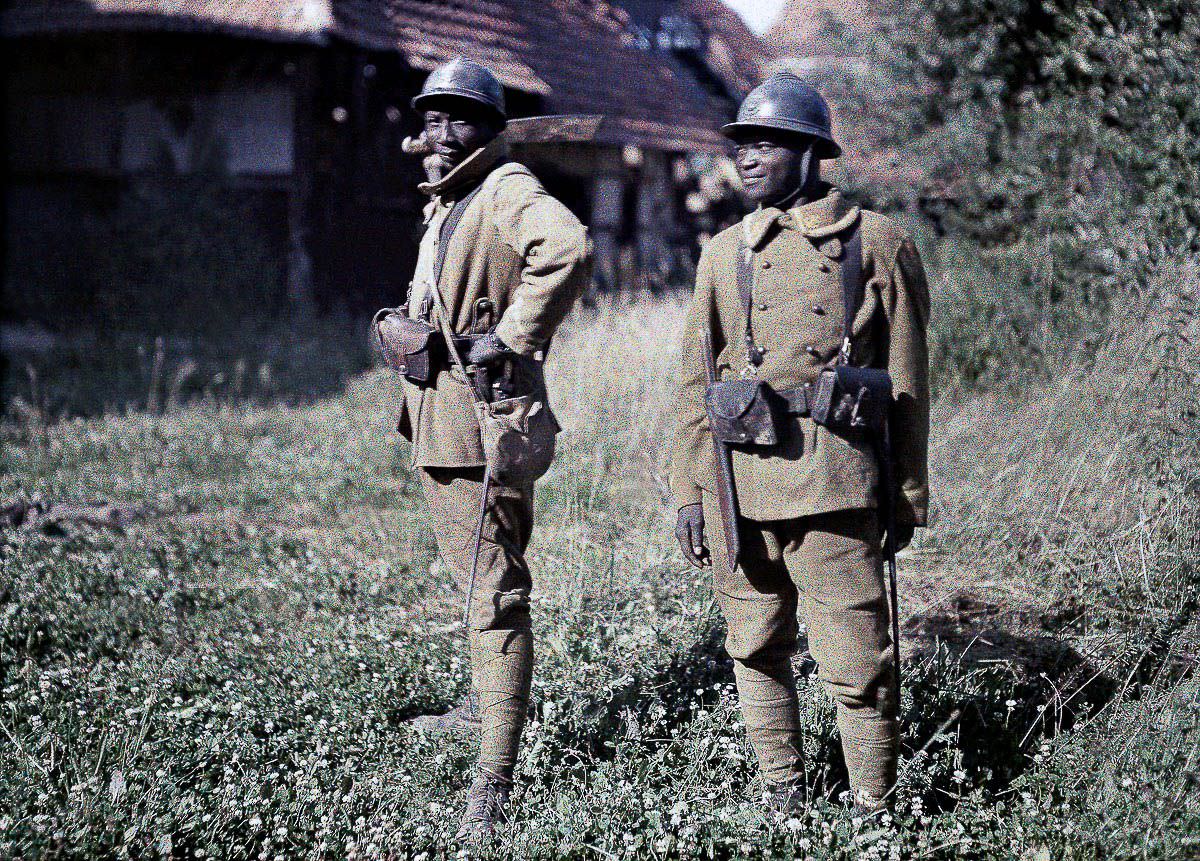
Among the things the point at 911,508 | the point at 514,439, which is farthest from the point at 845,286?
the point at 514,439

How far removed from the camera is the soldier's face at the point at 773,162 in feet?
9.21

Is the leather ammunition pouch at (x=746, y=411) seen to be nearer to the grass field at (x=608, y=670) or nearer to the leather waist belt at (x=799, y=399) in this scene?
the leather waist belt at (x=799, y=399)

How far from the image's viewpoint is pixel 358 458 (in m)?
7.12

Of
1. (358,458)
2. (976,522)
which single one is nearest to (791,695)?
(976,522)

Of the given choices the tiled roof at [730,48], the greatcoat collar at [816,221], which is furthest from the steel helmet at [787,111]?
the tiled roof at [730,48]

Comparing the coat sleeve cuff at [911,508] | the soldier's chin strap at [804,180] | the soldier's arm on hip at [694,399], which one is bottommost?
the coat sleeve cuff at [911,508]

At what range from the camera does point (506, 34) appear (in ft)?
42.8

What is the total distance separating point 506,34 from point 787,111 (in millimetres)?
11125

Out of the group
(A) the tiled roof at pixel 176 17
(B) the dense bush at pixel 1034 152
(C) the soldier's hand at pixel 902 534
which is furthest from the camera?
(A) the tiled roof at pixel 176 17

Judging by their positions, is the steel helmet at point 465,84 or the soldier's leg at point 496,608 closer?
the steel helmet at point 465,84

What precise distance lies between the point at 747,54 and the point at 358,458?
1621 cm

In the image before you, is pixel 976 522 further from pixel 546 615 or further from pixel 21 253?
pixel 21 253

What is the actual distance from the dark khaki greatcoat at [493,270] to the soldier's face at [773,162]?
48cm

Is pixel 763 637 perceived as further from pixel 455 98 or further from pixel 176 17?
pixel 176 17
